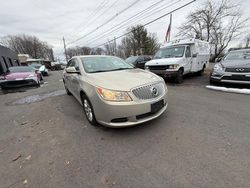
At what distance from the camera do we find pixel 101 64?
3949 mm

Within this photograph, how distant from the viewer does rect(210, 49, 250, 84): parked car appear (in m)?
5.16

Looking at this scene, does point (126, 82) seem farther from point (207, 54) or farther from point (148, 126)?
point (207, 54)

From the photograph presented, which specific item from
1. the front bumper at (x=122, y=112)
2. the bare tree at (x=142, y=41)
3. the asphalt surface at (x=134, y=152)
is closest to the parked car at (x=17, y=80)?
the asphalt surface at (x=134, y=152)

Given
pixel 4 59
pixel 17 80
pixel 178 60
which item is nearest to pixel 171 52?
pixel 178 60

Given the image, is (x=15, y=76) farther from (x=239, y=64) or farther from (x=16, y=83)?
(x=239, y=64)

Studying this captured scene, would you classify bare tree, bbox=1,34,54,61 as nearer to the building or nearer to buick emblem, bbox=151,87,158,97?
the building

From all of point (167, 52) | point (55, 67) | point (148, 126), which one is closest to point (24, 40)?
point (55, 67)

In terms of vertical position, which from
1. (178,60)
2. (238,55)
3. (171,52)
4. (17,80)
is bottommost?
(17,80)

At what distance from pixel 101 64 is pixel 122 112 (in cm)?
195

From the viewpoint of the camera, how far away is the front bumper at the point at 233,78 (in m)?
5.14

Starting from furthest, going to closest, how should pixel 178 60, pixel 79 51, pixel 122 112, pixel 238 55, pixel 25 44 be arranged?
pixel 79 51 < pixel 25 44 < pixel 178 60 < pixel 238 55 < pixel 122 112

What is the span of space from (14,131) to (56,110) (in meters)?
1.35

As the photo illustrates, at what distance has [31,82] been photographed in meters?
8.60

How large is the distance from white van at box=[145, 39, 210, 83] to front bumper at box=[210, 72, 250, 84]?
1.59m
